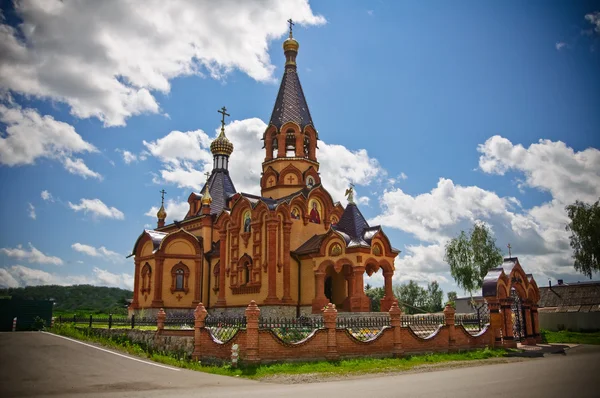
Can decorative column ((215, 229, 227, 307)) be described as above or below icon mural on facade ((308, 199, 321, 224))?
below

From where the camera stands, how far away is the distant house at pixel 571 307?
99.7 ft

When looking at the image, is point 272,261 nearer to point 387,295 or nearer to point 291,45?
point 387,295

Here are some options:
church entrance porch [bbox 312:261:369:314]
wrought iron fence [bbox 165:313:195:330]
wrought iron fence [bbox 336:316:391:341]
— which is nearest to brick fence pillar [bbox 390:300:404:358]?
wrought iron fence [bbox 336:316:391:341]

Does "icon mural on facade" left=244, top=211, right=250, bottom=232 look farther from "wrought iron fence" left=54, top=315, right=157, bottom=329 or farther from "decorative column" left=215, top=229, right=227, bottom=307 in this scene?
"wrought iron fence" left=54, top=315, right=157, bottom=329

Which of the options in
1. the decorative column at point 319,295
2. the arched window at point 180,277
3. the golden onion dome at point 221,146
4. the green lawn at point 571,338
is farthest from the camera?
the golden onion dome at point 221,146

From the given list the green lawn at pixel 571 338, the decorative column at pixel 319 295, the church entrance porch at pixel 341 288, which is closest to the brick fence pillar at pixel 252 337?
the church entrance porch at pixel 341 288

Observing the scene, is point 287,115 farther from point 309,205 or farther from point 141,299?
point 141,299

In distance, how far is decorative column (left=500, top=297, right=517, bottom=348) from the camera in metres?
18.6

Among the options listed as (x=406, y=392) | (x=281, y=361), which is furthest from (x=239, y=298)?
(x=406, y=392)

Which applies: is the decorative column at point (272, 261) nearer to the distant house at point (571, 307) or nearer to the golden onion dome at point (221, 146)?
the golden onion dome at point (221, 146)

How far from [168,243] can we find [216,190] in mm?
5055

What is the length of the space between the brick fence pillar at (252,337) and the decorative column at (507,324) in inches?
400

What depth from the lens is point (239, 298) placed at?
25.0m

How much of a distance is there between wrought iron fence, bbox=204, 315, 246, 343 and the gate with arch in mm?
9535
